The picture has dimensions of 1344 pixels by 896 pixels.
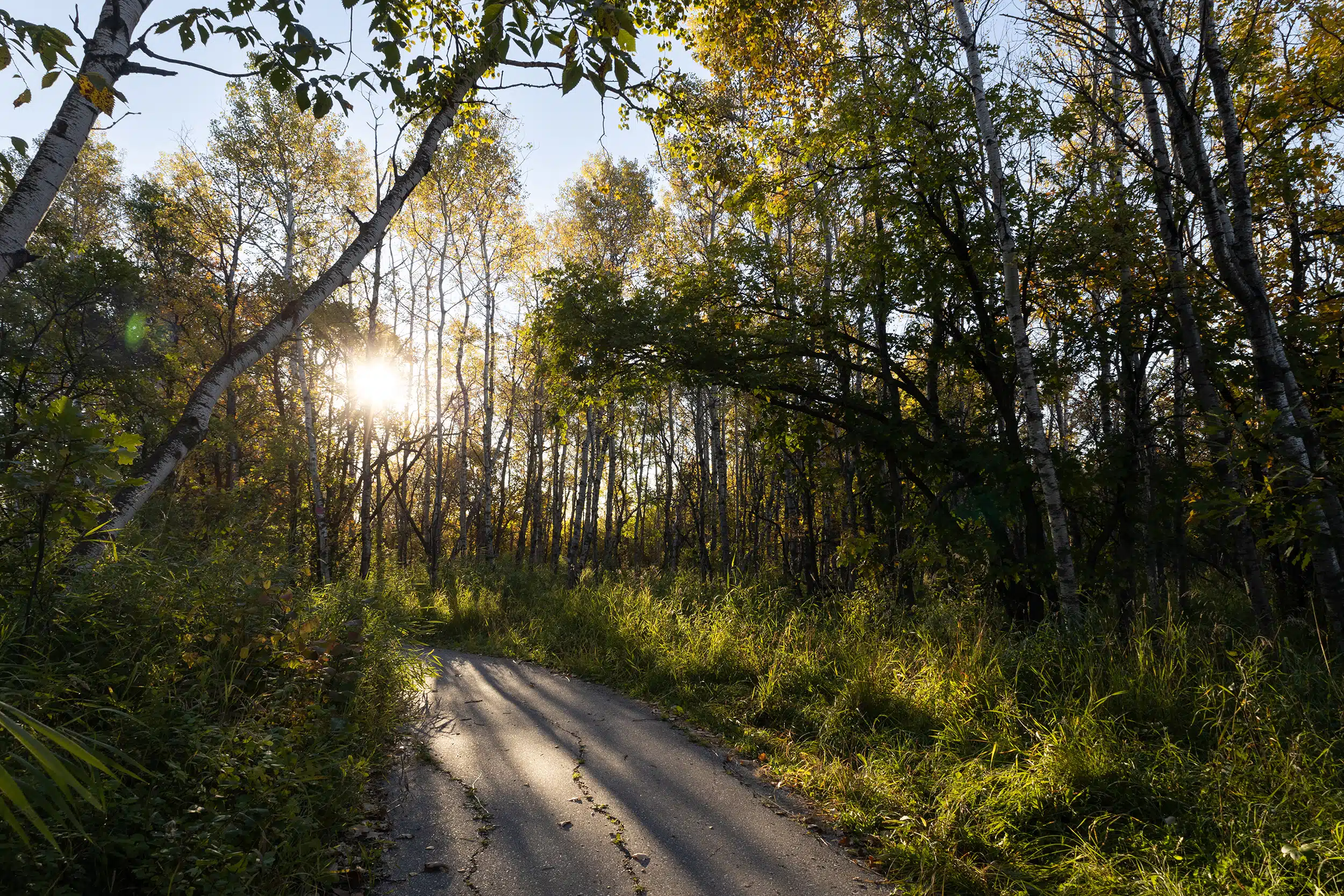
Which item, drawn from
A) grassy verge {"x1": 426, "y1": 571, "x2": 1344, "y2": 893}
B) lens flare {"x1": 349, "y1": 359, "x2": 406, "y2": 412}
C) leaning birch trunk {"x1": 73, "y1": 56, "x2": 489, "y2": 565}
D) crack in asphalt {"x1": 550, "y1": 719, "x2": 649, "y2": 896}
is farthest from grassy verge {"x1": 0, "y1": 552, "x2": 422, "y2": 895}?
lens flare {"x1": 349, "y1": 359, "x2": 406, "y2": 412}

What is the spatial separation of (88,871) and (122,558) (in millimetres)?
2306

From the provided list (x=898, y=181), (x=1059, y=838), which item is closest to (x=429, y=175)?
(x=898, y=181)

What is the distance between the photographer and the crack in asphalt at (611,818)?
127 inches

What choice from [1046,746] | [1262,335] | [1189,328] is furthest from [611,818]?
[1189,328]

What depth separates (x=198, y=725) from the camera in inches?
127

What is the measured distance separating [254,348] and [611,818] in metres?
4.02

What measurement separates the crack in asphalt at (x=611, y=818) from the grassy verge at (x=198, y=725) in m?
1.32

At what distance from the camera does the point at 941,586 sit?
968 centimetres

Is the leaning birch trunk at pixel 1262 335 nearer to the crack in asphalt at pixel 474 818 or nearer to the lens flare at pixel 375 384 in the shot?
the crack in asphalt at pixel 474 818

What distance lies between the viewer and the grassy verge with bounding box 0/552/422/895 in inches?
99.8

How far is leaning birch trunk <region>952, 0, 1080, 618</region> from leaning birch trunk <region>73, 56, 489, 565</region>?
4.80m

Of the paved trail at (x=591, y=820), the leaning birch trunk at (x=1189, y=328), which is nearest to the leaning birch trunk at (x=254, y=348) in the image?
the paved trail at (x=591, y=820)

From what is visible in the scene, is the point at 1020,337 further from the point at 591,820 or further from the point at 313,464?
the point at 313,464

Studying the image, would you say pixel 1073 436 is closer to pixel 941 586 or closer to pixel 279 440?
pixel 941 586
